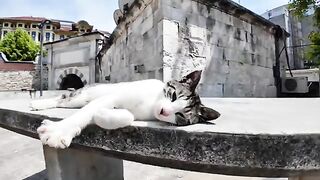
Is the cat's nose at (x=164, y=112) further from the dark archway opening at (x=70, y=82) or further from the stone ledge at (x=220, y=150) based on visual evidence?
the dark archway opening at (x=70, y=82)

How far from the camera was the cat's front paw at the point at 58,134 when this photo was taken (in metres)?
0.86

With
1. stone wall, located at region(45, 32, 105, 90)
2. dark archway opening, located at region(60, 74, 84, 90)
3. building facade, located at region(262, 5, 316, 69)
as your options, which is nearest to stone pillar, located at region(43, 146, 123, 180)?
stone wall, located at region(45, 32, 105, 90)

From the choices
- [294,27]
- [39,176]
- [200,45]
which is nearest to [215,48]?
[200,45]

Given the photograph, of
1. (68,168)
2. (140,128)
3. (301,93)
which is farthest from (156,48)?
(301,93)

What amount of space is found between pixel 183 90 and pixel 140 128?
0.66 feet

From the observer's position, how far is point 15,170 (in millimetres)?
2916

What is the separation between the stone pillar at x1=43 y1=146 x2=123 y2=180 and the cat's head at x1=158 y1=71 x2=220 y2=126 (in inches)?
19.5

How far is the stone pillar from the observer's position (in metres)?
1.38

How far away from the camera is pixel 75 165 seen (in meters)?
1.48

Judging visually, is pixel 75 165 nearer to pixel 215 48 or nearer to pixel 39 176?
A: pixel 39 176

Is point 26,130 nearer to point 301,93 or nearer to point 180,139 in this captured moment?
point 180,139

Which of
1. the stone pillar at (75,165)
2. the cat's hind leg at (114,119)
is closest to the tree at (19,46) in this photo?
the stone pillar at (75,165)

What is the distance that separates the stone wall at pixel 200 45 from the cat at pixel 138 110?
69.4 inches

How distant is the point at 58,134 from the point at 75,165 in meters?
0.68
